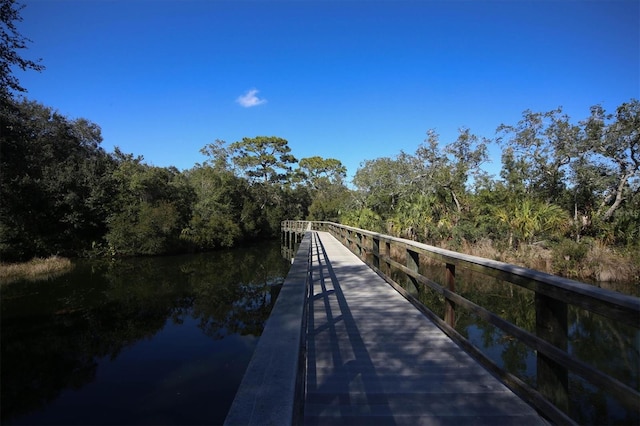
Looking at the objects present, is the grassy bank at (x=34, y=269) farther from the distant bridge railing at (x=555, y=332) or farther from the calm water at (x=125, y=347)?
the distant bridge railing at (x=555, y=332)

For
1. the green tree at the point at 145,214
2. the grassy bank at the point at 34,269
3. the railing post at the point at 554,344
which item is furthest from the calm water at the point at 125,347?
the green tree at the point at 145,214

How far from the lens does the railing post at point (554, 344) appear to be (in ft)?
6.70

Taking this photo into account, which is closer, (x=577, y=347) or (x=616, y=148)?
(x=577, y=347)

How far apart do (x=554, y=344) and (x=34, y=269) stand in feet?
72.4

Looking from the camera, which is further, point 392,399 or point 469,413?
point 392,399

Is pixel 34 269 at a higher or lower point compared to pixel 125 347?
higher

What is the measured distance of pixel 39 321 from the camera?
10633 mm

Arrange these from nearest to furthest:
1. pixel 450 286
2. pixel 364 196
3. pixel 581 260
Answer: pixel 450 286 < pixel 581 260 < pixel 364 196

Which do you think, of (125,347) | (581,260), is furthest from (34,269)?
(581,260)

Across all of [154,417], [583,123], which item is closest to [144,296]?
[154,417]

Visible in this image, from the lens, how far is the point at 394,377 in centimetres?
278

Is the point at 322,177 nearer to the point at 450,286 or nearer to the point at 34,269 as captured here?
the point at 34,269

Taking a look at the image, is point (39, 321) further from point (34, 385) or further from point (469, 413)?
point (469, 413)

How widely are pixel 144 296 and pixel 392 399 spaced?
14.0 m
